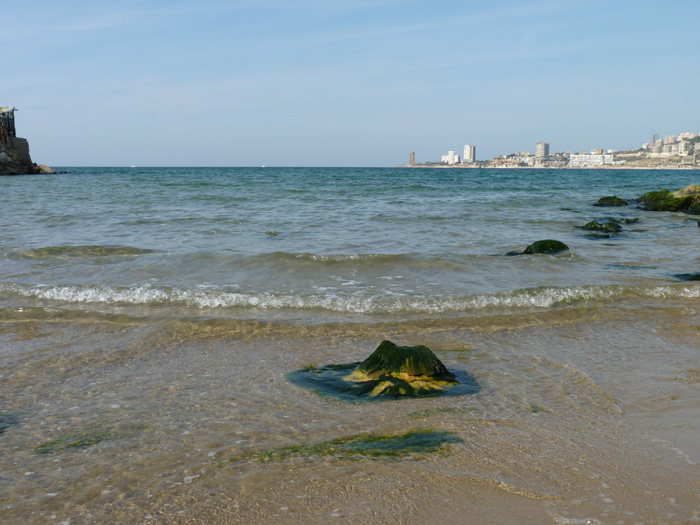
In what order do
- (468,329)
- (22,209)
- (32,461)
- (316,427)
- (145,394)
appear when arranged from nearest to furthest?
(32,461) → (316,427) → (145,394) → (468,329) → (22,209)

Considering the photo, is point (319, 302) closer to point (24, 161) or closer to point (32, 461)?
point (32, 461)

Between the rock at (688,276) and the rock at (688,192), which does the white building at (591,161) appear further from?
the rock at (688,276)

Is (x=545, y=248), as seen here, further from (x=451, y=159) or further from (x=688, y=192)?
(x=451, y=159)

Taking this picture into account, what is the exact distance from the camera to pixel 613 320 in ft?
18.8

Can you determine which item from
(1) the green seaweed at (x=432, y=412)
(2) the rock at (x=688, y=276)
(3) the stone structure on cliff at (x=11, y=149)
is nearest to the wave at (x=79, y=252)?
(1) the green seaweed at (x=432, y=412)

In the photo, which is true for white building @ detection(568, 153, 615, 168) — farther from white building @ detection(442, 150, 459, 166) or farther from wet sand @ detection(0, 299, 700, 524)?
wet sand @ detection(0, 299, 700, 524)

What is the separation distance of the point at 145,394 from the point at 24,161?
54.8m

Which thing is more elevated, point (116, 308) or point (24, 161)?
point (24, 161)

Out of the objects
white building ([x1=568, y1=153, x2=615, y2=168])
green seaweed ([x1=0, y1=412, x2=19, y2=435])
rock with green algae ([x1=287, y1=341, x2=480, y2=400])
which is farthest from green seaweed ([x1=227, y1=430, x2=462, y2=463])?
white building ([x1=568, y1=153, x2=615, y2=168])

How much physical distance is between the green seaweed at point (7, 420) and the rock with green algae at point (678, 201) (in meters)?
20.5

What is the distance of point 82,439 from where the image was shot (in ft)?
10.0

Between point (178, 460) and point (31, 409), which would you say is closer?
point (178, 460)

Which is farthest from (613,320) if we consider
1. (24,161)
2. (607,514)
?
(24,161)

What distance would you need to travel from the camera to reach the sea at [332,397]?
2475 mm
